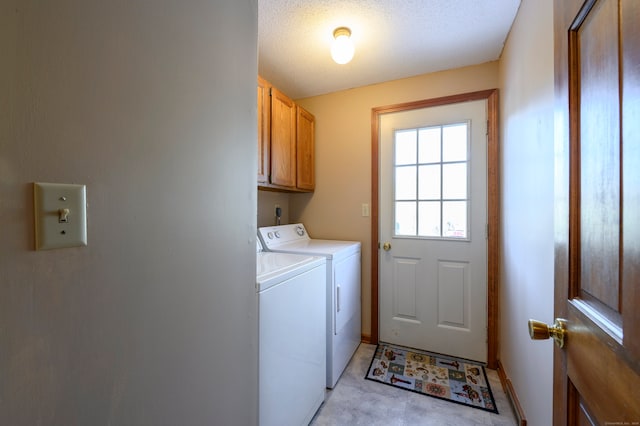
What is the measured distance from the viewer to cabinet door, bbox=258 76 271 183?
5.98ft

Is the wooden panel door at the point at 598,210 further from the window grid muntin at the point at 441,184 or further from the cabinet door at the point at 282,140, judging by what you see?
the cabinet door at the point at 282,140

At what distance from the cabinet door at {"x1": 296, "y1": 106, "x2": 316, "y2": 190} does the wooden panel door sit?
5.96 feet

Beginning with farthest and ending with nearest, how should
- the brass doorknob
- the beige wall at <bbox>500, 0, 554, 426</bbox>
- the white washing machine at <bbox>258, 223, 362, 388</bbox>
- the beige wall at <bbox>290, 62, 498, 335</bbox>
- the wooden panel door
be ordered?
the beige wall at <bbox>290, 62, 498, 335</bbox>
the white washing machine at <bbox>258, 223, 362, 388</bbox>
the beige wall at <bbox>500, 0, 554, 426</bbox>
the brass doorknob
the wooden panel door

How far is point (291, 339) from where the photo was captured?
1.29 meters

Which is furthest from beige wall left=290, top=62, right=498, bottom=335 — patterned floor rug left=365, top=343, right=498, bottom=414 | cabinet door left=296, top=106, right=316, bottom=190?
patterned floor rug left=365, top=343, right=498, bottom=414

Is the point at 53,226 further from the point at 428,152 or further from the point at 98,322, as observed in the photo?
the point at 428,152

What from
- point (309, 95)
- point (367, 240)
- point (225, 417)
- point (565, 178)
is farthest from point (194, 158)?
point (309, 95)

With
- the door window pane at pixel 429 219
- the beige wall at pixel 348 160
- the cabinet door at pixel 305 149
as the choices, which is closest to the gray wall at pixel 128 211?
the cabinet door at pixel 305 149

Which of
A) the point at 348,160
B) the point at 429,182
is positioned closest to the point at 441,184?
the point at 429,182

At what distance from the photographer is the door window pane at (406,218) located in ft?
7.35

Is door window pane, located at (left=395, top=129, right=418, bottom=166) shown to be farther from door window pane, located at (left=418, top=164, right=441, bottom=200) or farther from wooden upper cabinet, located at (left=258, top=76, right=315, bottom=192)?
wooden upper cabinet, located at (left=258, top=76, right=315, bottom=192)

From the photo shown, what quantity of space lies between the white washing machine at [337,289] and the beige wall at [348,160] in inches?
5.2

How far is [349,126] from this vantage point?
245 centimetres

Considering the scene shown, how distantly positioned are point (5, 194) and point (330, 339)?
1.72 m
